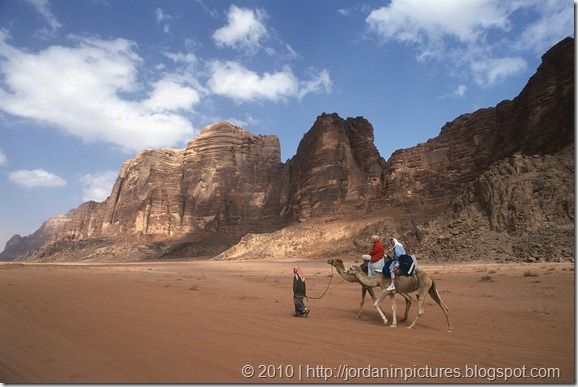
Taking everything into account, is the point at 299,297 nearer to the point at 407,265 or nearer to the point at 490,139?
the point at 407,265

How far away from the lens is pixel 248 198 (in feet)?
342

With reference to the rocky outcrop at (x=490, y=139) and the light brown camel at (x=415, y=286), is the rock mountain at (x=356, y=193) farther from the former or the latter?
the light brown camel at (x=415, y=286)

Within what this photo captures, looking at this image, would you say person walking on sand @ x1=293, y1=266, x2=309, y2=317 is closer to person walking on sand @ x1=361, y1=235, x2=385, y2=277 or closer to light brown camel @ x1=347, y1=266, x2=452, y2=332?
light brown camel @ x1=347, y1=266, x2=452, y2=332

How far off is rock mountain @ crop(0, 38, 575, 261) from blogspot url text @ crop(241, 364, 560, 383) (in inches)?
993

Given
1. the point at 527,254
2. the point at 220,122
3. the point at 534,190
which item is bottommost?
the point at 527,254

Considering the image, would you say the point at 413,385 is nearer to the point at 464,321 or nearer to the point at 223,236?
the point at 464,321

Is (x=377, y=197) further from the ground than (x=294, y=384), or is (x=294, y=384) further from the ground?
(x=377, y=197)

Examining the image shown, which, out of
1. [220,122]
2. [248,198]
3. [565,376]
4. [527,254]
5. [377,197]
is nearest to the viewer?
[565,376]

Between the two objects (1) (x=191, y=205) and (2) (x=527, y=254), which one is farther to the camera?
(1) (x=191, y=205)

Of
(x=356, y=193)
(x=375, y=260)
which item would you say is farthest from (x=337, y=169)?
(x=375, y=260)

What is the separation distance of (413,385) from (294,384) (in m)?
1.42

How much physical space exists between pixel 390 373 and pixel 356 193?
65393mm

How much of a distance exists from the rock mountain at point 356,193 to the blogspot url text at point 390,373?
82.7ft

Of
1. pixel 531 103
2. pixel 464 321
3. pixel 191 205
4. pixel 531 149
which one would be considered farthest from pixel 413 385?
pixel 191 205
